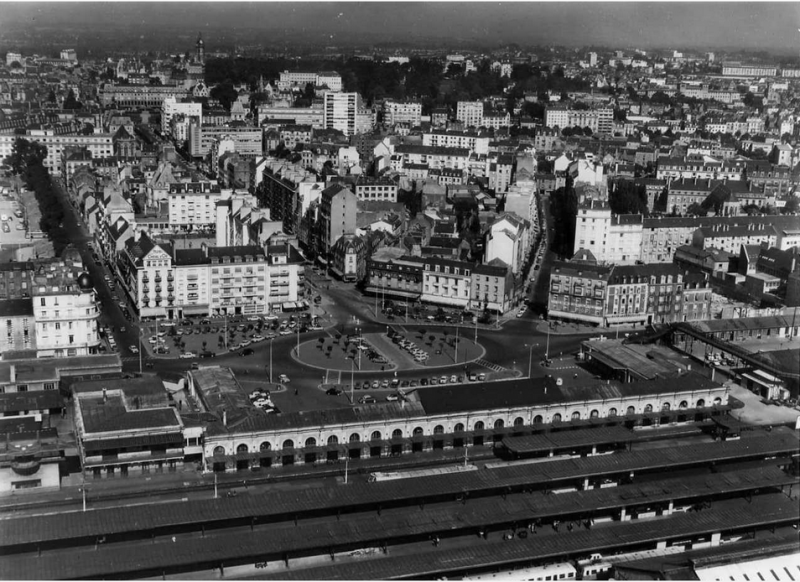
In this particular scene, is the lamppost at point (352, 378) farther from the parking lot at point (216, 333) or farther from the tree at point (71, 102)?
the tree at point (71, 102)

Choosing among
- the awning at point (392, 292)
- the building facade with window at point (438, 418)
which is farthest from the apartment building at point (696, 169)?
the building facade with window at point (438, 418)

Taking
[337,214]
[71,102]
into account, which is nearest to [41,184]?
[337,214]

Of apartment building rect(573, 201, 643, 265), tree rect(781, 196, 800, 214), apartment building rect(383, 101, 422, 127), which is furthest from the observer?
apartment building rect(383, 101, 422, 127)

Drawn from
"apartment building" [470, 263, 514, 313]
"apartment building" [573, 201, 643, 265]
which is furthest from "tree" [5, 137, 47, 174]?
"apartment building" [573, 201, 643, 265]

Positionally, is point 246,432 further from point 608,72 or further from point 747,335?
point 608,72

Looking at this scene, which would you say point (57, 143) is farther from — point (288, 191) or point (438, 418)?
point (438, 418)

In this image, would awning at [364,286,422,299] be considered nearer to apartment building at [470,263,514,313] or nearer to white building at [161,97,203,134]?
apartment building at [470,263,514,313]
